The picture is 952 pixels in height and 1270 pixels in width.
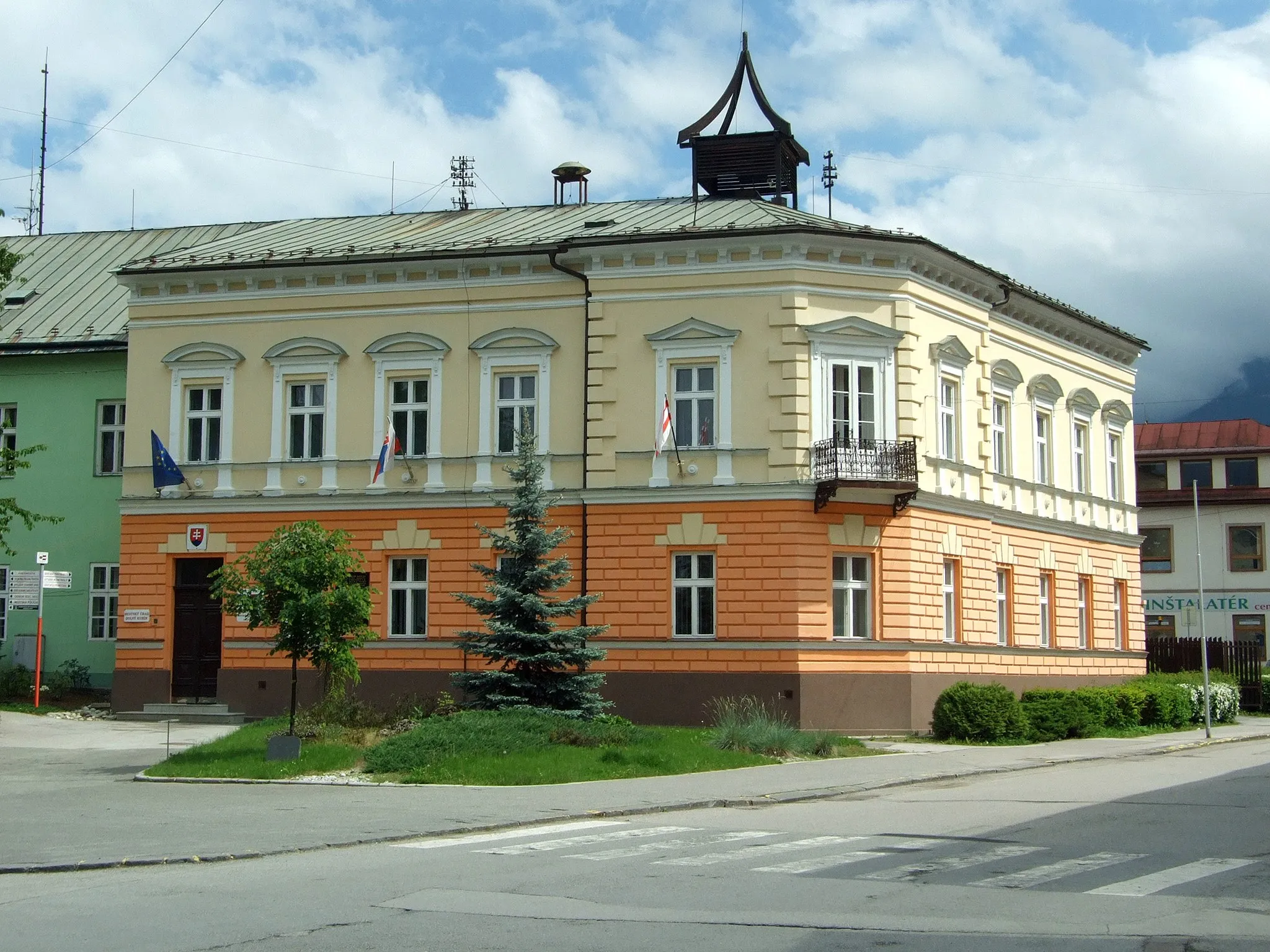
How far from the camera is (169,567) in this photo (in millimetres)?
33844

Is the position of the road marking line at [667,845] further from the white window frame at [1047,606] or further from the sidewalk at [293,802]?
the white window frame at [1047,606]

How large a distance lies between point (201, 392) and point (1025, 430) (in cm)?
1971

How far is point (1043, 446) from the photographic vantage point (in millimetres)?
38938

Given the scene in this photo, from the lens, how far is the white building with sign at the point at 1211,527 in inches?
2685

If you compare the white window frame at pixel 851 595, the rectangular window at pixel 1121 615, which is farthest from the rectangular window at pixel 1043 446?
the white window frame at pixel 851 595

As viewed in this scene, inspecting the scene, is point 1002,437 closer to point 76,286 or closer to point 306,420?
point 306,420

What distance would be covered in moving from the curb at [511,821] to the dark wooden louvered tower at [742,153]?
16912 millimetres

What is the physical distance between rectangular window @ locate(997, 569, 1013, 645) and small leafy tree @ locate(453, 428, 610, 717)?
13.2 meters

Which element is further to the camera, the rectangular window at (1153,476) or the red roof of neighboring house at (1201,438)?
the rectangular window at (1153,476)

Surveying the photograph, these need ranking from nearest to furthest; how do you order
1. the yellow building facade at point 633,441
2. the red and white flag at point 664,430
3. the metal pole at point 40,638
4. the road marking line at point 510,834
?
the road marking line at point 510,834 → the red and white flag at point 664,430 → the yellow building facade at point 633,441 → the metal pole at point 40,638

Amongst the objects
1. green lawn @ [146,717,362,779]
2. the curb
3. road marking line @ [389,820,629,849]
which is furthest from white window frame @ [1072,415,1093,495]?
road marking line @ [389,820,629,849]

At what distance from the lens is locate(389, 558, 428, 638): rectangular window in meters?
32.9

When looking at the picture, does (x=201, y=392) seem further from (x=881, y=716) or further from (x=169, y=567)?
(x=881, y=716)

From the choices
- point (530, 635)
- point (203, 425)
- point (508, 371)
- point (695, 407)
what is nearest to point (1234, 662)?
point (695, 407)
